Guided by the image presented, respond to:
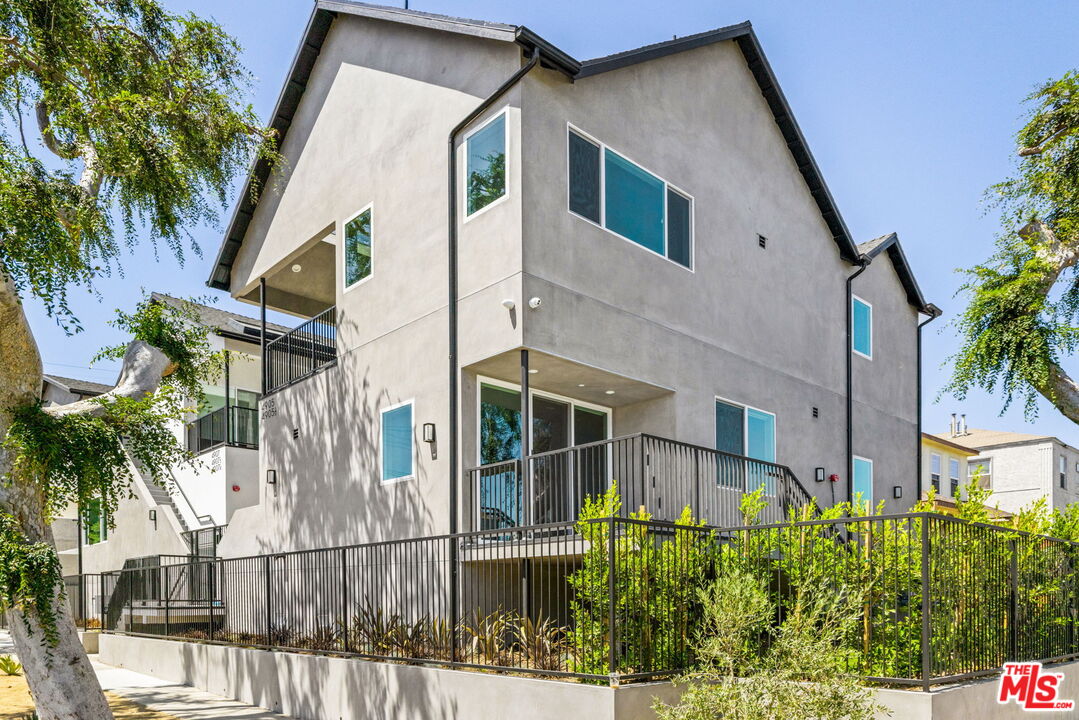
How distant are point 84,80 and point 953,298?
17024mm

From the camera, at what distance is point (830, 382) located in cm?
1628

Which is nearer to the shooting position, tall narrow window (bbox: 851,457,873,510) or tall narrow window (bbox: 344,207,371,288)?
tall narrow window (bbox: 344,207,371,288)

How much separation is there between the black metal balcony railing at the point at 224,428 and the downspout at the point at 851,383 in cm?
1265

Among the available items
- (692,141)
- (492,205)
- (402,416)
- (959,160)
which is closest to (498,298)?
(492,205)

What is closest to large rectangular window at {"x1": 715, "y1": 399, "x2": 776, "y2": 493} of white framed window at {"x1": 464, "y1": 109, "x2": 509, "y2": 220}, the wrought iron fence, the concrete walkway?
the wrought iron fence

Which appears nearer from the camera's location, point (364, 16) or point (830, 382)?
point (364, 16)

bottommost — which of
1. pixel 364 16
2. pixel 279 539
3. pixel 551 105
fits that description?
pixel 279 539

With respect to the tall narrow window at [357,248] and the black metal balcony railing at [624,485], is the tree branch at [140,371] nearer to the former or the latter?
the tall narrow window at [357,248]

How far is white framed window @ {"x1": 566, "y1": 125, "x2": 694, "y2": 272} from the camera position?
11.8 m

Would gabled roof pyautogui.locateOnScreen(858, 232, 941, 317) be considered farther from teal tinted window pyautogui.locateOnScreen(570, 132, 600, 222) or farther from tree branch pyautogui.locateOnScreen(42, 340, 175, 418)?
tree branch pyautogui.locateOnScreen(42, 340, 175, 418)

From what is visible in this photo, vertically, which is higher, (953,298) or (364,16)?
(364,16)

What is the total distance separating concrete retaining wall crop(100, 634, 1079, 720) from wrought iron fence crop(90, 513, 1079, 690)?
0.56 feet

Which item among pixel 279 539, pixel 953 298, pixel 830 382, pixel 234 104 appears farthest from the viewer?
pixel 953 298

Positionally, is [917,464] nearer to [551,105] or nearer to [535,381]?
[535,381]
